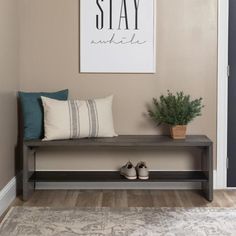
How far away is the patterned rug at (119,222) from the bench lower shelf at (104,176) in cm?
39

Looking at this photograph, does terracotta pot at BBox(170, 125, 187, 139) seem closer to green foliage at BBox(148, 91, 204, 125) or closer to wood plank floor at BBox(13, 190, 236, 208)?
green foliage at BBox(148, 91, 204, 125)

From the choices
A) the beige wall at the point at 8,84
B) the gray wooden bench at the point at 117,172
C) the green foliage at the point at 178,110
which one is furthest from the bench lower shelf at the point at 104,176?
the green foliage at the point at 178,110

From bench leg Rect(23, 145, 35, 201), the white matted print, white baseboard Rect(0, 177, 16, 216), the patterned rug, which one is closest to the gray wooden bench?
bench leg Rect(23, 145, 35, 201)

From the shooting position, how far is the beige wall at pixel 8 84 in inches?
129

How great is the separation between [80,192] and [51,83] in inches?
38.5

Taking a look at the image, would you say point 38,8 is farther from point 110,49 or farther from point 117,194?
point 117,194

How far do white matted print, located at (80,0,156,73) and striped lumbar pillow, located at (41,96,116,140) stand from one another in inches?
16.9

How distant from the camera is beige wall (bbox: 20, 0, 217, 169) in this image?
3.83 meters

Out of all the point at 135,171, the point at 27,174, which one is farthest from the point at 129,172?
the point at 27,174

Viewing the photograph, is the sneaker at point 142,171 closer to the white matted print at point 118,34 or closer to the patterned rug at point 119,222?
the patterned rug at point 119,222

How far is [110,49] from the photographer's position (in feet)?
12.6

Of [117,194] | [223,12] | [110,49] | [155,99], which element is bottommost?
[117,194]

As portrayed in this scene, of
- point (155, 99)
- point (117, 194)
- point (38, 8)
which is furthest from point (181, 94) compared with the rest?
point (38, 8)

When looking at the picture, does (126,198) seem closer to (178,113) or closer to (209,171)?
(209,171)
